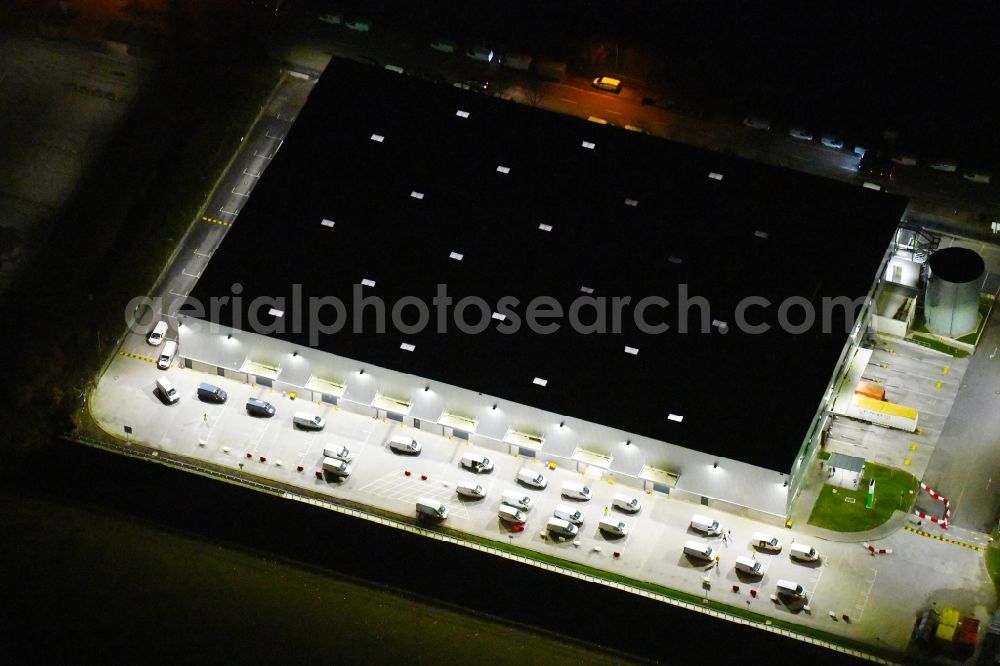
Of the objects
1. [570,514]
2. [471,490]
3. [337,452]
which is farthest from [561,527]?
[337,452]

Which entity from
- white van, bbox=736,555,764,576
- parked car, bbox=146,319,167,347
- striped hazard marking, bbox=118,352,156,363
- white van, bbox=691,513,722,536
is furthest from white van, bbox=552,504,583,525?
parked car, bbox=146,319,167,347

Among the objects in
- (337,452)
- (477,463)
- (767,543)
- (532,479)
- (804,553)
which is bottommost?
(337,452)

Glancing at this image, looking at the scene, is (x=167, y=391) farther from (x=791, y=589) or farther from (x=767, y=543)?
(x=791, y=589)

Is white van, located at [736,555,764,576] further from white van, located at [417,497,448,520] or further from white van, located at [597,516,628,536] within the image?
white van, located at [417,497,448,520]

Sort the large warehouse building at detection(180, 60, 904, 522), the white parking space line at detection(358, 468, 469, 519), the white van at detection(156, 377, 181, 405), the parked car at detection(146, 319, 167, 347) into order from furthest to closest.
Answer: the parked car at detection(146, 319, 167, 347), the white van at detection(156, 377, 181, 405), the white parking space line at detection(358, 468, 469, 519), the large warehouse building at detection(180, 60, 904, 522)

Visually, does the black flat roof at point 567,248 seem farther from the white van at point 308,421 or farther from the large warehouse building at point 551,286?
the white van at point 308,421

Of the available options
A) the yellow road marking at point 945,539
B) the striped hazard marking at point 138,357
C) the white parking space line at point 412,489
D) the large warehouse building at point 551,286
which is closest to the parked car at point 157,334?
the striped hazard marking at point 138,357
